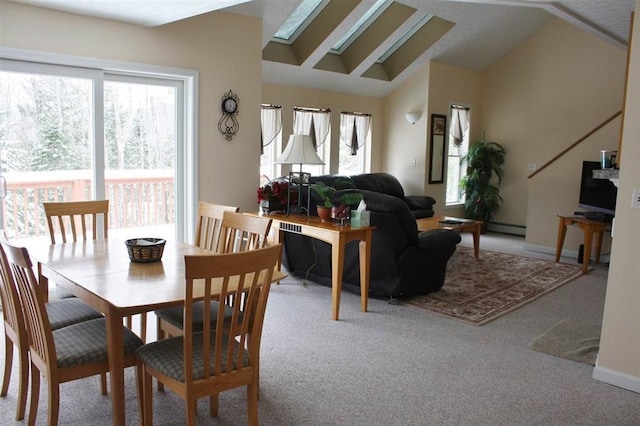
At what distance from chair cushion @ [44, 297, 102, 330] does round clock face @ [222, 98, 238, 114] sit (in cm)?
299

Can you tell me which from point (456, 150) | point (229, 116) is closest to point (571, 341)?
point (229, 116)

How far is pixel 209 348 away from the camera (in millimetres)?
2154

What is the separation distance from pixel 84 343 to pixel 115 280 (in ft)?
0.99

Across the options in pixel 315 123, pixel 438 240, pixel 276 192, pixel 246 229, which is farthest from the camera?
pixel 315 123

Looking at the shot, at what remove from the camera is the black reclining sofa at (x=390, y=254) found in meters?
4.47

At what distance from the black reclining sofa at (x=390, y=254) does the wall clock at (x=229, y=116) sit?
1.13 m

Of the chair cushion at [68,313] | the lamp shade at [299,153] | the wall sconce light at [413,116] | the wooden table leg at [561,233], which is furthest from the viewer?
the wall sconce light at [413,116]

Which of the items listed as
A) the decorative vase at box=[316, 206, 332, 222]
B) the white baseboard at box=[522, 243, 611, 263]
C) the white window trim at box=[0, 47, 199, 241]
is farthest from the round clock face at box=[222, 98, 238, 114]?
the white baseboard at box=[522, 243, 611, 263]

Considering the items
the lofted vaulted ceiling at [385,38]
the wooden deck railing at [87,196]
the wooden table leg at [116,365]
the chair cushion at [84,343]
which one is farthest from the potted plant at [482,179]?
the wooden table leg at [116,365]

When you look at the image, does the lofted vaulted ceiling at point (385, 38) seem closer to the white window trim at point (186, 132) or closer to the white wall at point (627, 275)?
the white window trim at point (186, 132)

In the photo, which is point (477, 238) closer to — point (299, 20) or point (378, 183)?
point (378, 183)

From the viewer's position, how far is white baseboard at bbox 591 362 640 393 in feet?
10.3

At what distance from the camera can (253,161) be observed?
577cm

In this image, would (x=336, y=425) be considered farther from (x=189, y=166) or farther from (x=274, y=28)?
(x=274, y=28)
